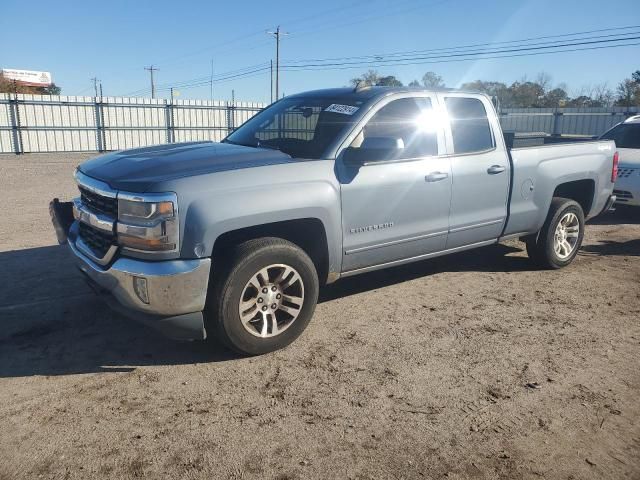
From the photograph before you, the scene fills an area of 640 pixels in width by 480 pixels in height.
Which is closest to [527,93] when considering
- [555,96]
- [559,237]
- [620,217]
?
[555,96]

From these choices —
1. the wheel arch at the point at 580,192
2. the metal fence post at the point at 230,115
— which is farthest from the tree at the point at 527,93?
the wheel arch at the point at 580,192

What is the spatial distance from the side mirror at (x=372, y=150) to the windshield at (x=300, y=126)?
216 mm

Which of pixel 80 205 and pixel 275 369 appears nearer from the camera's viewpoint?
pixel 275 369

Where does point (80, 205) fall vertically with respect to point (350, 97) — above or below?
below

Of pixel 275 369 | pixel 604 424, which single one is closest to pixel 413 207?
pixel 275 369

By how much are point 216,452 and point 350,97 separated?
312cm

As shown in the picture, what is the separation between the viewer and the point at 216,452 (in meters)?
2.72

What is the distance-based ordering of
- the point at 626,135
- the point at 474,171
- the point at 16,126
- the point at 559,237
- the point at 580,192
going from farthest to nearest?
the point at 16,126
the point at 626,135
the point at 580,192
the point at 559,237
the point at 474,171

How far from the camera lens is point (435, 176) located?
4.61 metres

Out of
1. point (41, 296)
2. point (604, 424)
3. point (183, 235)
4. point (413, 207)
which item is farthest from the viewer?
point (41, 296)

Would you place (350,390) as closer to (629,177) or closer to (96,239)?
(96,239)

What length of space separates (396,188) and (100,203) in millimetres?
2267

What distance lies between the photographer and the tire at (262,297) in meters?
3.52

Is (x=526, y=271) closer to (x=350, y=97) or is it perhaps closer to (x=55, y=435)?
(x=350, y=97)
